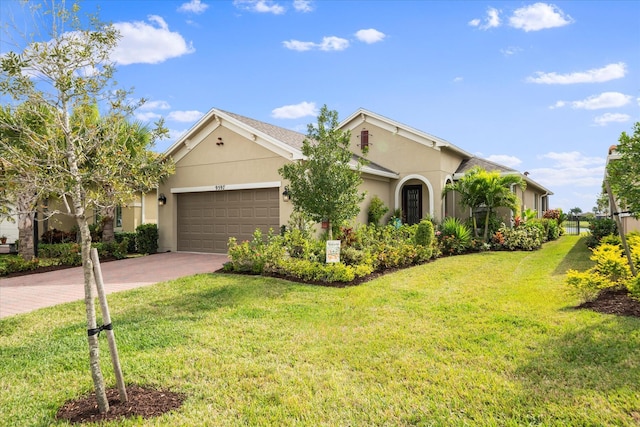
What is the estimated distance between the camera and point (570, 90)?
448 inches

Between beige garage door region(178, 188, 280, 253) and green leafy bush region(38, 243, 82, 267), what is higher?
beige garage door region(178, 188, 280, 253)

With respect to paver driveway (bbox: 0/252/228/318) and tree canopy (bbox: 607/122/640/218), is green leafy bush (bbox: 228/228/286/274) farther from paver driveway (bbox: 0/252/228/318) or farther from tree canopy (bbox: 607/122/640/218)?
tree canopy (bbox: 607/122/640/218)

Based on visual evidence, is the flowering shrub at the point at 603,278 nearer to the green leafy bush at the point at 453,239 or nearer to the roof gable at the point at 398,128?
the green leafy bush at the point at 453,239

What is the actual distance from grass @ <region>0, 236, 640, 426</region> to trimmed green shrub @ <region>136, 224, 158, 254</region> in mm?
8354

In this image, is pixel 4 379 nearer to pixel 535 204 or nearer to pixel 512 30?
pixel 512 30

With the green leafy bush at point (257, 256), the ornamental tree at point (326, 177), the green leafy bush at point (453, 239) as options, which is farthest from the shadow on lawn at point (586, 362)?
the green leafy bush at point (453, 239)

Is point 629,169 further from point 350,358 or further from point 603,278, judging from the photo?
point 350,358

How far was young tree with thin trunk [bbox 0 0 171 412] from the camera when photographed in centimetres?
354

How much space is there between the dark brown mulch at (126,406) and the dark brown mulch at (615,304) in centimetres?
630

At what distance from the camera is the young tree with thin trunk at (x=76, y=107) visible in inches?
139

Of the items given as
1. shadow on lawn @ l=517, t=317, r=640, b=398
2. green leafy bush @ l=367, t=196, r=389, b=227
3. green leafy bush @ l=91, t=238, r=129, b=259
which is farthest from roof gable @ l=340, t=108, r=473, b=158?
shadow on lawn @ l=517, t=317, r=640, b=398

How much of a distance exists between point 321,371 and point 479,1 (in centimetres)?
962

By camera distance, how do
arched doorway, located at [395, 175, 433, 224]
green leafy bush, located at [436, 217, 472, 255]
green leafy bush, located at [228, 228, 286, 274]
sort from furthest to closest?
arched doorway, located at [395, 175, 433, 224] < green leafy bush, located at [436, 217, 472, 255] < green leafy bush, located at [228, 228, 286, 274]

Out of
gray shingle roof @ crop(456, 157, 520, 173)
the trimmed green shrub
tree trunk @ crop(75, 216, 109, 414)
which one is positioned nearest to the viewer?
tree trunk @ crop(75, 216, 109, 414)
